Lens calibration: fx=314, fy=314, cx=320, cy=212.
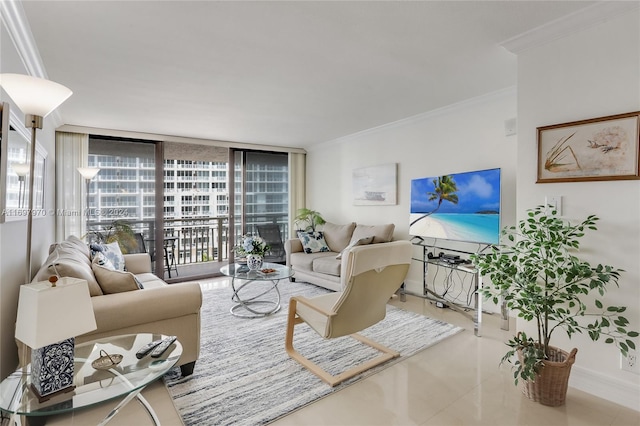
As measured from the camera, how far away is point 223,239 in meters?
6.23

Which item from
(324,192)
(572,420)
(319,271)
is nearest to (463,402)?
(572,420)

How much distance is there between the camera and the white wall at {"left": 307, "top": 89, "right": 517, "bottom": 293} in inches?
135

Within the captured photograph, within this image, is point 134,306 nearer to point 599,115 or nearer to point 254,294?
point 254,294

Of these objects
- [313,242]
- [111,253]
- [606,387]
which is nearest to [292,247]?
[313,242]

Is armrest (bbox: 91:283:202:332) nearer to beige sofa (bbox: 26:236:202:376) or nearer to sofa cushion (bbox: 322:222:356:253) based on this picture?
beige sofa (bbox: 26:236:202:376)

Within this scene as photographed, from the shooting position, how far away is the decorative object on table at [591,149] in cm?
191

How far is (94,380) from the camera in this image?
4.60 feet

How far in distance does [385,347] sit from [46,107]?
9.23 feet

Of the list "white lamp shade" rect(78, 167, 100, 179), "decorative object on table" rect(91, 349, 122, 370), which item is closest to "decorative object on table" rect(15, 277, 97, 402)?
"decorative object on table" rect(91, 349, 122, 370)

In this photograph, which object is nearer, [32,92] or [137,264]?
[32,92]

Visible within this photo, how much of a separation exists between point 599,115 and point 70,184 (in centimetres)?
594

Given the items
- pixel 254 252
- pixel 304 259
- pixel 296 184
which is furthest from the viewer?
pixel 296 184

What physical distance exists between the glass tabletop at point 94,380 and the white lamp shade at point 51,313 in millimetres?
279

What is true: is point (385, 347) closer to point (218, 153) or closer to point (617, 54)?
point (617, 54)
